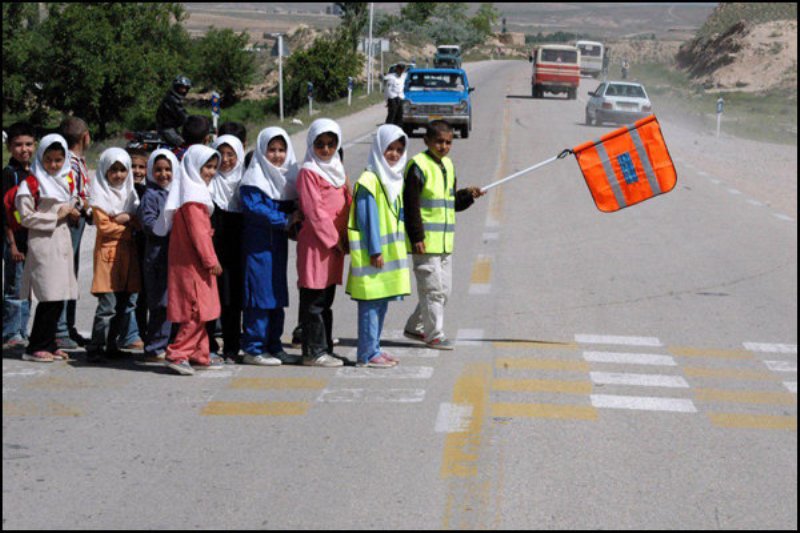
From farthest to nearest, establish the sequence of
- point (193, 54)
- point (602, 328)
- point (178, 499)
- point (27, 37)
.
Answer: point (193, 54), point (27, 37), point (602, 328), point (178, 499)

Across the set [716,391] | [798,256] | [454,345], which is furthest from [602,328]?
[798,256]

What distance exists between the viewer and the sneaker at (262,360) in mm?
9461

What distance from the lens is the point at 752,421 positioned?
26.6 feet

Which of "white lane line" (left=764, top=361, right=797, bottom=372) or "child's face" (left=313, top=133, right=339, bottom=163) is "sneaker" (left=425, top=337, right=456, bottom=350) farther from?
"white lane line" (left=764, top=361, right=797, bottom=372)

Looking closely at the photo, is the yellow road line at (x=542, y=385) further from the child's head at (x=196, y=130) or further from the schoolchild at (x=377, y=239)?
the child's head at (x=196, y=130)

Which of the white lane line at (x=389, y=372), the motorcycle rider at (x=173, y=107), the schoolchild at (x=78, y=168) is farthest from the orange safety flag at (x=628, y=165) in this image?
the motorcycle rider at (x=173, y=107)

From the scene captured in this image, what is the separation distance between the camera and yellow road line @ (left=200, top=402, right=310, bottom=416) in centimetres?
801

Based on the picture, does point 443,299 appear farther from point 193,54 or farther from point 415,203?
point 193,54

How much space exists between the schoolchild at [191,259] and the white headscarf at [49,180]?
0.69m

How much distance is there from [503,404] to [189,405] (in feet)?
6.15

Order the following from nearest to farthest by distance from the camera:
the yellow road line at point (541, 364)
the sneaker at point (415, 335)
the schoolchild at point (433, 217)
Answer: the yellow road line at point (541, 364), the schoolchild at point (433, 217), the sneaker at point (415, 335)

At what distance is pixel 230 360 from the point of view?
381 inches

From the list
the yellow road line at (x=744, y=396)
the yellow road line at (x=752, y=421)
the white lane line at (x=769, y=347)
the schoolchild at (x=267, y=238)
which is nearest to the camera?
the yellow road line at (x=752, y=421)

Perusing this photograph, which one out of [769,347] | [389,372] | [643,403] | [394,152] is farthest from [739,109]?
[643,403]
